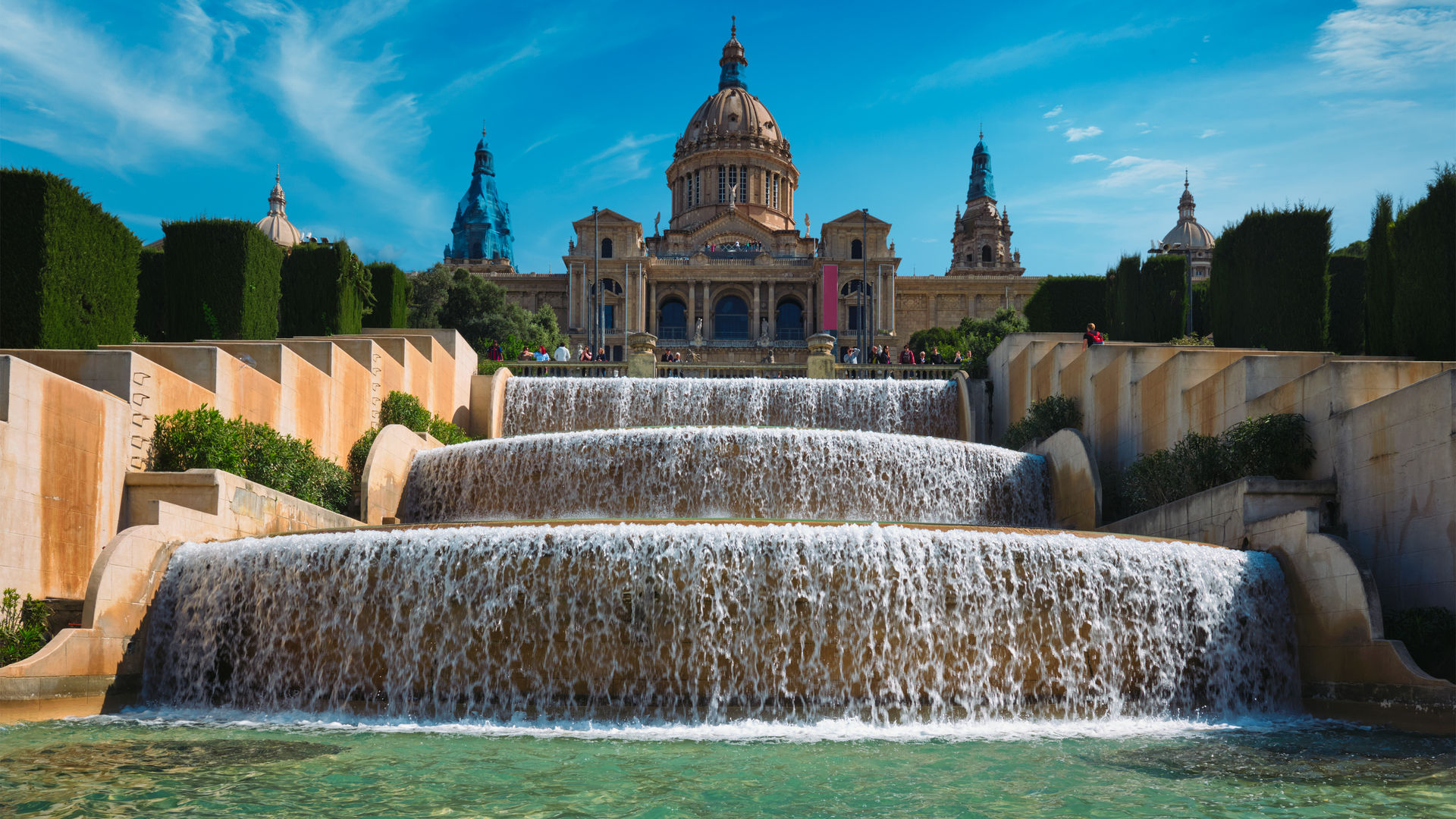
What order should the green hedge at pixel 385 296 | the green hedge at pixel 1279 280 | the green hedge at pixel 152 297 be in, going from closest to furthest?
the green hedge at pixel 1279 280 < the green hedge at pixel 152 297 < the green hedge at pixel 385 296

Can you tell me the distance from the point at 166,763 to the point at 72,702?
123 inches

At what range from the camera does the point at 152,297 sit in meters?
24.0

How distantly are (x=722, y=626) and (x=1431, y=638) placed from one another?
21.1 ft

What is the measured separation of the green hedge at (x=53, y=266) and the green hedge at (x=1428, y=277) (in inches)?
747

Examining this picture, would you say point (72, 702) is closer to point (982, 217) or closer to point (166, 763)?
point (166, 763)

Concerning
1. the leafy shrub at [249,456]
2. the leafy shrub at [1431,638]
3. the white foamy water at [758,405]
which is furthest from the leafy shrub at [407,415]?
the leafy shrub at [1431,638]

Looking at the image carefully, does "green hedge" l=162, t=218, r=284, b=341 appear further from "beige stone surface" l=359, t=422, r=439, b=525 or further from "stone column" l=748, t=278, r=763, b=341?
"stone column" l=748, t=278, r=763, b=341

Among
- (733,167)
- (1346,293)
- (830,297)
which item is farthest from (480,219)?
(1346,293)

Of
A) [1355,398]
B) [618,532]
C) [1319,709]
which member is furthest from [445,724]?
[1355,398]

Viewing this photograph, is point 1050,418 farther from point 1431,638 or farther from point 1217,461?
point 1431,638

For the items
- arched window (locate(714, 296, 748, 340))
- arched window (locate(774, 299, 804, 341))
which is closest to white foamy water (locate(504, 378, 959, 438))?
arched window (locate(714, 296, 748, 340))

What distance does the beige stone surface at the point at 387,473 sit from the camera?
53.9ft

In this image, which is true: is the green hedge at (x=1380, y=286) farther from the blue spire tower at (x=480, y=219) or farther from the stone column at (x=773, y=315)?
the blue spire tower at (x=480, y=219)

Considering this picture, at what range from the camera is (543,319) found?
62.5 m
